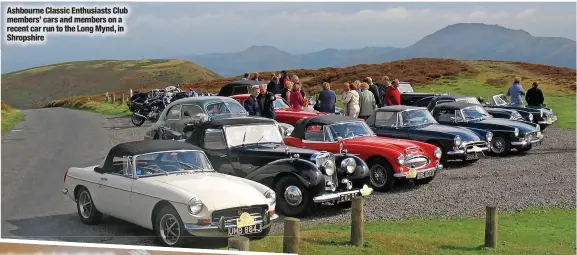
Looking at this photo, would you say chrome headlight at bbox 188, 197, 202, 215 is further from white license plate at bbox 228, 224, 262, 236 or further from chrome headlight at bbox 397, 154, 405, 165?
chrome headlight at bbox 397, 154, 405, 165

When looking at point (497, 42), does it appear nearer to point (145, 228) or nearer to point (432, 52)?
point (432, 52)

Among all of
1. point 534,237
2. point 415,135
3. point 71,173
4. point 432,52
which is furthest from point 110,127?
point 432,52

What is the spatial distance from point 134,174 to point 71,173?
53.6 inches

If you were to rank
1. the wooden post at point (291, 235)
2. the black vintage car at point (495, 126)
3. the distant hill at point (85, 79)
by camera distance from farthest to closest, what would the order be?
the distant hill at point (85, 79)
the black vintage car at point (495, 126)
the wooden post at point (291, 235)

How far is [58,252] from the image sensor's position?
7.94m

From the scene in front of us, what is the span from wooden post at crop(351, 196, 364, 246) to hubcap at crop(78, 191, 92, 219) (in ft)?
11.2

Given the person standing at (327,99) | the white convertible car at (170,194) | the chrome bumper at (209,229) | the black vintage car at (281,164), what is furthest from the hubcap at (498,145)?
the chrome bumper at (209,229)

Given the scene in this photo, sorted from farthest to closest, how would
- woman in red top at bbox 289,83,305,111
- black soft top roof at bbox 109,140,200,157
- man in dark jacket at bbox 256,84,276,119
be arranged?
woman in red top at bbox 289,83,305,111 → man in dark jacket at bbox 256,84,276,119 → black soft top roof at bbox 109,140,200,157

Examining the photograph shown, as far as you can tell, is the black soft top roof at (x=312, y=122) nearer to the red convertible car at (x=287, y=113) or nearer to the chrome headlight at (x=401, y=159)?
the chrome headlight at (x=401, y=159)

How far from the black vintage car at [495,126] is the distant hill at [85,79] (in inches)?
329

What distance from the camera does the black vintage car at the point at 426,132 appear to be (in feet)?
44.9

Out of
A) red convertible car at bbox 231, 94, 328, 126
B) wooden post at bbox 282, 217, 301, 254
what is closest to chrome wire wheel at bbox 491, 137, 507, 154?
red convertible car at bbox 231, 94, 328, 126

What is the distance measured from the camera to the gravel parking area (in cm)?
988

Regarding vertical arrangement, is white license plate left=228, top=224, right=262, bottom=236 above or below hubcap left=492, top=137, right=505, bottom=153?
below
